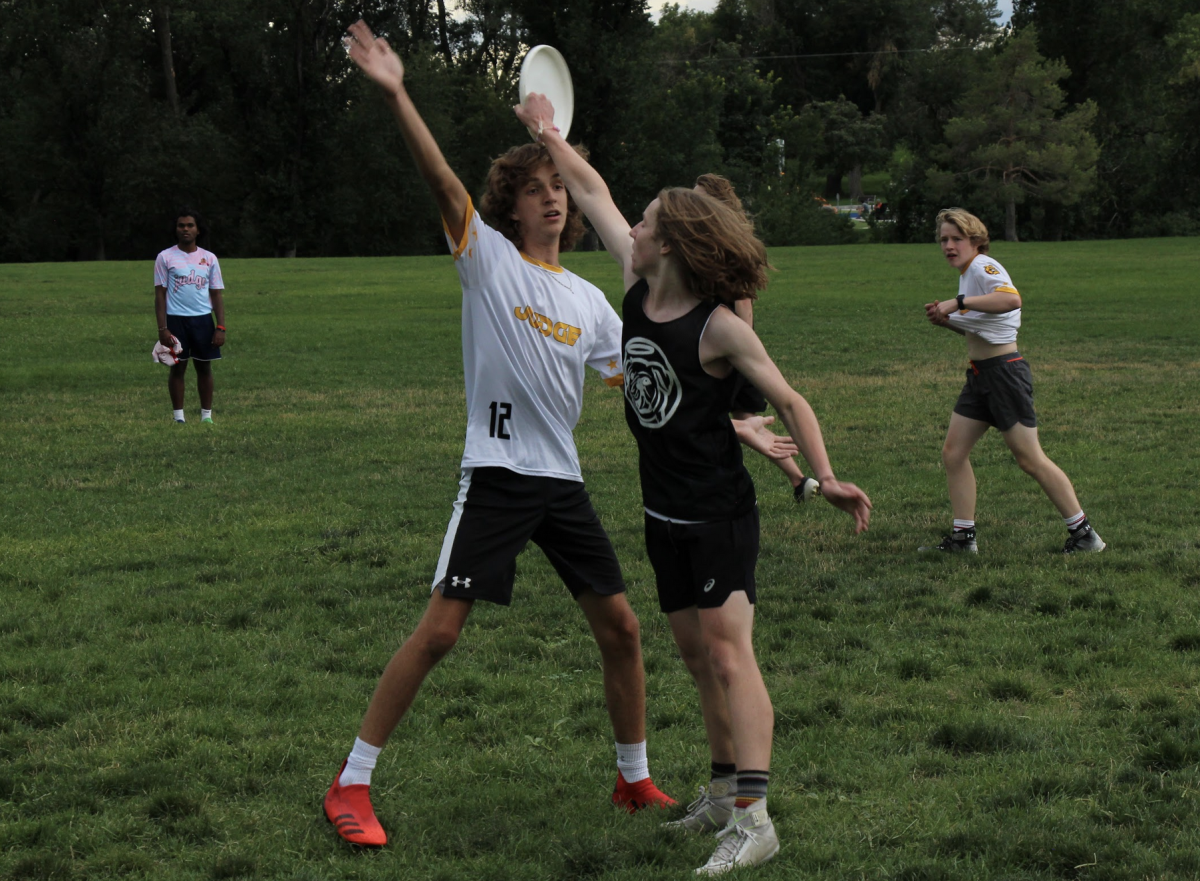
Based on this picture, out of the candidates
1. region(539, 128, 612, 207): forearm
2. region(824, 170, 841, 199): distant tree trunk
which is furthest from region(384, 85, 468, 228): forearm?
region(824, 170, 841, 199): distant tree trunk

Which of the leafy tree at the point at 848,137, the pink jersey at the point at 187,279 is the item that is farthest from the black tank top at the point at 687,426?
the leafy tree at the point at 848,137

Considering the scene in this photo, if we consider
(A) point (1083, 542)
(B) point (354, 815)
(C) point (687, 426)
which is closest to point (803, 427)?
(C) point (687, 426)

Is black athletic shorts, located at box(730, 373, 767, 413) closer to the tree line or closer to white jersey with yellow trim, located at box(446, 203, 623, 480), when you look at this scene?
white jersey with yellow trim, located at box(446, 203, 623, 480)

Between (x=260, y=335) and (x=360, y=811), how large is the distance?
17.8 meters

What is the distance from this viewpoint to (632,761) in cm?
401

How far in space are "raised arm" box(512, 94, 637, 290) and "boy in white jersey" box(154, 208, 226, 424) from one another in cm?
862

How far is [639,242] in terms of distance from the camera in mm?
3725

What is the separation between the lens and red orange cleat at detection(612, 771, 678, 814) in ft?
13.1

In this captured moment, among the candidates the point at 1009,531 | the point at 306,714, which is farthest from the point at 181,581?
the point at 1009,531

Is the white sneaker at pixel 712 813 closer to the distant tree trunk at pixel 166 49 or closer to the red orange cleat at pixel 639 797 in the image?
the red orange cleat at pixel 639 797

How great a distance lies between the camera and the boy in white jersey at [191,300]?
1219cm

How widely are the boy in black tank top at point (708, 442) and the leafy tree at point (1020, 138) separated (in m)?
52.8

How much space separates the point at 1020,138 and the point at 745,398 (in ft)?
178

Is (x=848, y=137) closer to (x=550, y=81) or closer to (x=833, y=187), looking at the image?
(x=833, y=187)
